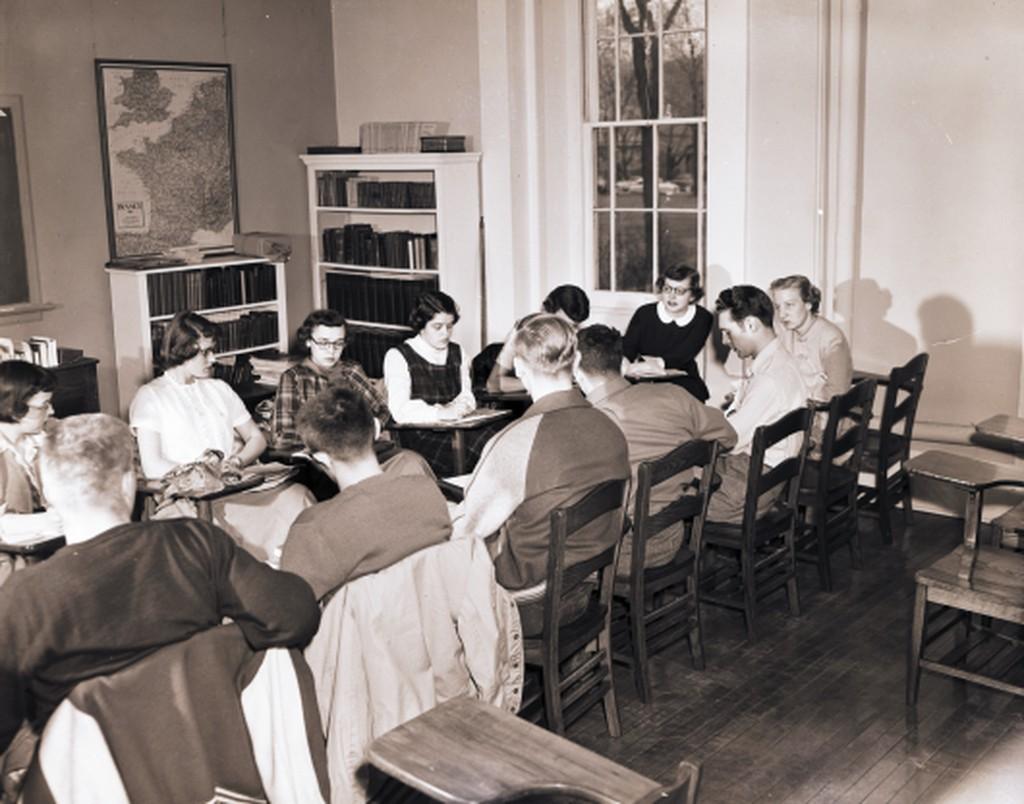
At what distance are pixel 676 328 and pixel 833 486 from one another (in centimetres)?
163

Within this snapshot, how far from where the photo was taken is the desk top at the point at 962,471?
3.96 m

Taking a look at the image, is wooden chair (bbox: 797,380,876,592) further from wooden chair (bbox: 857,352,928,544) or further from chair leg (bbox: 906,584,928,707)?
chair leg (bbox: 906,584,928,707)

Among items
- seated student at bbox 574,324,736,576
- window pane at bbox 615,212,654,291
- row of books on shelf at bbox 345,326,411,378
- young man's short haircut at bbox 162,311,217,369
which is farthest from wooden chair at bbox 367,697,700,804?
row of books on shelf at bbox 345,326,411,378

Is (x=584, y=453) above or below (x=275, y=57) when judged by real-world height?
below

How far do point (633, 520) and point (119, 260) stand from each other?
15.7 feet

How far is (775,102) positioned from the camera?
6629 mm

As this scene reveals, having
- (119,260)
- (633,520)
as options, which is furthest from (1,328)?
(633,520)

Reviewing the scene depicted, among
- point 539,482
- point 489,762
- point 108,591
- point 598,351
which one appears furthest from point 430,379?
point 489,762

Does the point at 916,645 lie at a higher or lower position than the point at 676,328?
lower

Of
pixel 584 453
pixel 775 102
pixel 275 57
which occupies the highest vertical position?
pixel 275 57

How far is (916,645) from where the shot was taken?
13.7 ft

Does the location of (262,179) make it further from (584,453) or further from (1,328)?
(584,453)

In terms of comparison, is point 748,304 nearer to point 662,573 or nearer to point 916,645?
point 662,573

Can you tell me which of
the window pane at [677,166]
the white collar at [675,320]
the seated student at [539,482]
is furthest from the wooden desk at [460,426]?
the window pane at [677,166]
